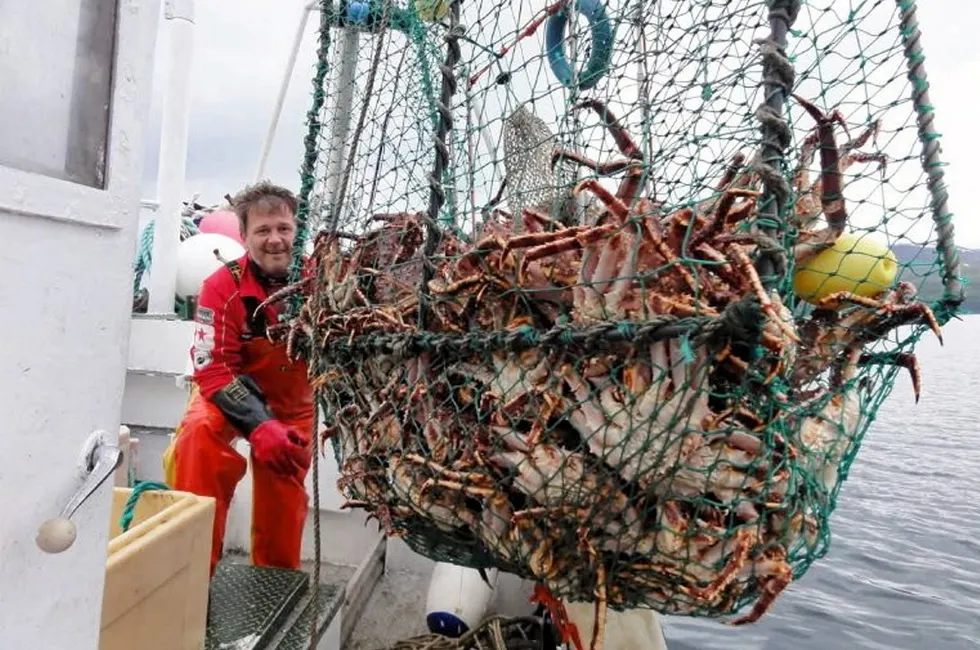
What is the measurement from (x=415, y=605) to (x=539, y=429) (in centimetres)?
271

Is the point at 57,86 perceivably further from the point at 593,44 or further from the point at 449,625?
the point at 449,625

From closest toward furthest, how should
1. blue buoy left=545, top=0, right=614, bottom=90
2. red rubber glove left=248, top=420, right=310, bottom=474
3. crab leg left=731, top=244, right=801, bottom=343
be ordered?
crab leg left=731, top=244, right=801, bottom=343 → blue buoy left=545, top=0, right=614, bottom=90 → red rubber glove left=248, top=420, right=310, bottom=474

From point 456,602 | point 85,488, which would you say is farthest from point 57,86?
point 456,602

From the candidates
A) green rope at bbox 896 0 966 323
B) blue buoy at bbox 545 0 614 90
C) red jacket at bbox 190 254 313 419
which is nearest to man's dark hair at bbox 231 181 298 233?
red jacket at bbox 190 254 313 419

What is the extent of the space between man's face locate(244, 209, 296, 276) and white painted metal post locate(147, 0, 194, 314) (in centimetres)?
234

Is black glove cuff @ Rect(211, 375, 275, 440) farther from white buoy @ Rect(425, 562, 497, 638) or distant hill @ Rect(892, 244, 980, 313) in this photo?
distant hill @ Rect(892, 244, 980, 313)

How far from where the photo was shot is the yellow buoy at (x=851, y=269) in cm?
134

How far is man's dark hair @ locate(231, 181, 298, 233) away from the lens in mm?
3145

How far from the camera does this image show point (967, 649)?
5070 mm

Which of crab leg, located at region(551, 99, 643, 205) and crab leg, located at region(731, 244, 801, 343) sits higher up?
crab leg, located at region(551, 99, 643, 205)

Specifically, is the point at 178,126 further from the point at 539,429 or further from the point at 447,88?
the point at 539,429

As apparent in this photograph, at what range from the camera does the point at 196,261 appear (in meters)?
5.62

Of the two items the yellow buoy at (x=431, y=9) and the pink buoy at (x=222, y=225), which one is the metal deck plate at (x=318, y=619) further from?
the pink buoy at (x=222, y=225)

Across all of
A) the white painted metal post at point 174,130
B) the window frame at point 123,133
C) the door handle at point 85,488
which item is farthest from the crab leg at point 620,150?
the white painted metal post at point 174,130
